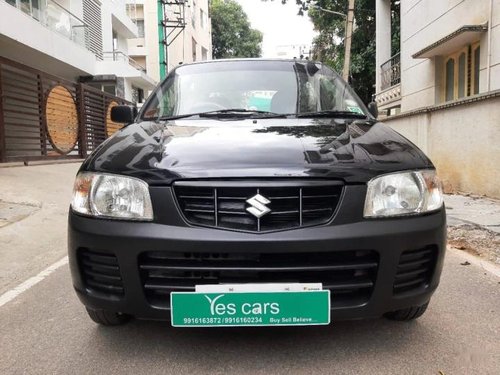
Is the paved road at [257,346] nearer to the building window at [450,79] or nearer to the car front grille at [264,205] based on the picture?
the car front grille at [264,205]

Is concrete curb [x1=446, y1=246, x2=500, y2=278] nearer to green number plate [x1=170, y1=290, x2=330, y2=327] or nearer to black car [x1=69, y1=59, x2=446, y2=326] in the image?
black car [x1=69, y1=59, x2=446, y2=326]

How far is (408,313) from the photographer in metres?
2.79

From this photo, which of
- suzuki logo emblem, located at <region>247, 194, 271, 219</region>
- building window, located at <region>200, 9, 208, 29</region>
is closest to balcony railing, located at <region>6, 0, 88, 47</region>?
suzuki logo emblem, located at <region>247, 194, 271, 219</region>

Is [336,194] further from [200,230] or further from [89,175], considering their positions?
[89,175]

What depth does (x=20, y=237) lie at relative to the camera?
5.52m

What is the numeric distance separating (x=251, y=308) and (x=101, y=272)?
28.3 inches

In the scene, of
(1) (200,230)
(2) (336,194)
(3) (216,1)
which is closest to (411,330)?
(2) (336,194)

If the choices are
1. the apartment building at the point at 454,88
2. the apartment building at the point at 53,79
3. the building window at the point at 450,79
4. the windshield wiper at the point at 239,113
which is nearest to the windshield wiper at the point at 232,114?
the windshield wiper at the point at 239,113

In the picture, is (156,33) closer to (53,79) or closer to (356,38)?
(356,38)

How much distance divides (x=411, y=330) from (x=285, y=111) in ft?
5.19

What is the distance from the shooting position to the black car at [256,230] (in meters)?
2.23

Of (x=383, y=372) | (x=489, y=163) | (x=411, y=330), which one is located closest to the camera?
(x=383, y=372)

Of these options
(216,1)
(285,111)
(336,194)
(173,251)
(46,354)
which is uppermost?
(216,1)

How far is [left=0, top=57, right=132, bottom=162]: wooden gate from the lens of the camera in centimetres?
1070
